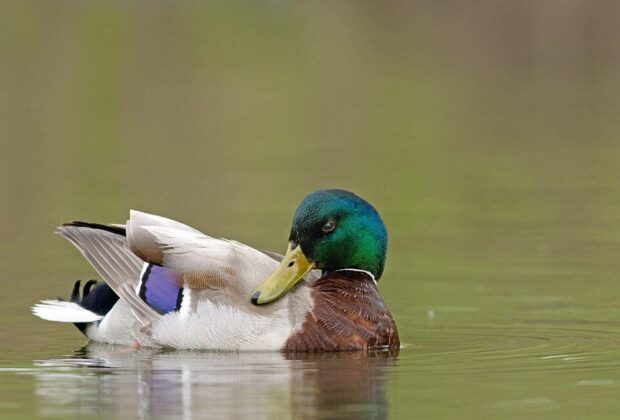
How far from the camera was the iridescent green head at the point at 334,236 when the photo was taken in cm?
1202

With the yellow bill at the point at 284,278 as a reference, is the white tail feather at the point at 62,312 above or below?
below

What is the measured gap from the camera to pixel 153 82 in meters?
35.7

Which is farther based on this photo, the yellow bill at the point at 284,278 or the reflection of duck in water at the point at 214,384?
the yellow bill at the point at 284,278

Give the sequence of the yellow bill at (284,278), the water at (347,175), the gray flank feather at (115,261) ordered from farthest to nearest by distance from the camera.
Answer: the gray flank feather at (115,261)
the yellow bill at (284,278)
the water at (347,175)

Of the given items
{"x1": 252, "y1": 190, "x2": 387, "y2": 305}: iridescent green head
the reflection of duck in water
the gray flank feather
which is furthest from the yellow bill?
the gray flank feather

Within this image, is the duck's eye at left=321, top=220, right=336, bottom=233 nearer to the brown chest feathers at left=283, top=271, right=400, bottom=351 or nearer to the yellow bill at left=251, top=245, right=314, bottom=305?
the yellow bill at left=251, top=245, right=314, bottom=305

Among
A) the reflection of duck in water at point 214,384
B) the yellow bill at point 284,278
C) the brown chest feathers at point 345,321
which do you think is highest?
→ the yellow bill at point 284,278

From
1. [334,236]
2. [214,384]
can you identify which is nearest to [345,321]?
[334,236]

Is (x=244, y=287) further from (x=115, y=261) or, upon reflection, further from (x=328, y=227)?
(x=115, y=261)

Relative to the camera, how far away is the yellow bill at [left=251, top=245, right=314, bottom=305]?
458 inches

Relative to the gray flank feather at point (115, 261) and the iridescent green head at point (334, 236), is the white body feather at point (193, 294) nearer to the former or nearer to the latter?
→ the gray flank feather at point (115, 261)

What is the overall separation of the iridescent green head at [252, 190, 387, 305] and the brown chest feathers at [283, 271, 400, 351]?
147mm

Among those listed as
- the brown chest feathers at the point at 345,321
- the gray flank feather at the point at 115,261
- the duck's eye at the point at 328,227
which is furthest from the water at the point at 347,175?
the duck's eye at the point at 328,227

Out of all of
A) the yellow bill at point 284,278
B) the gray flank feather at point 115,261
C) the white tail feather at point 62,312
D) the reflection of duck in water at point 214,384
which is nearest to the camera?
the reflection of duck in water at point 214,384
